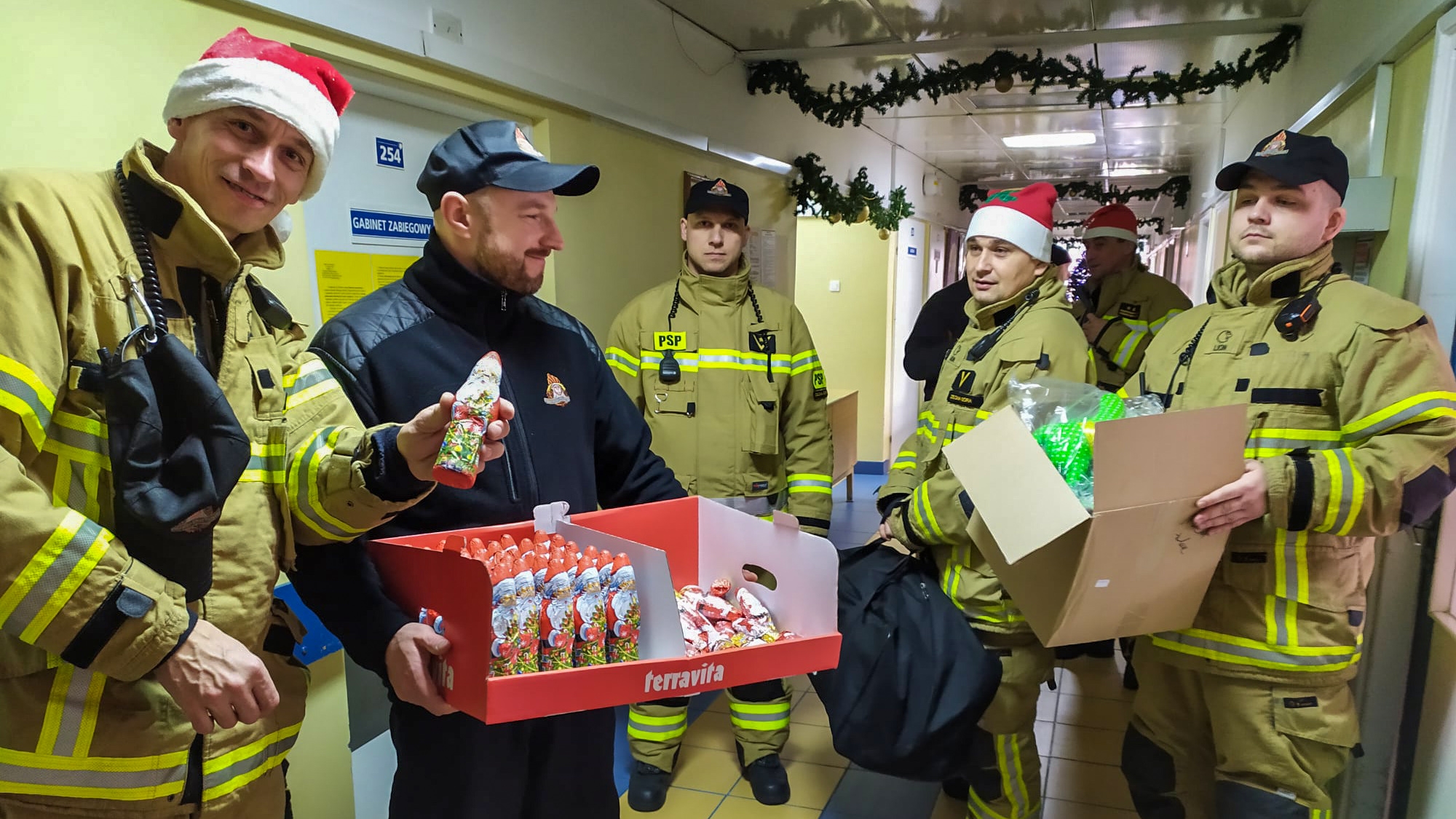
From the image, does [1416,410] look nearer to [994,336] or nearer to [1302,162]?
[1302,162]

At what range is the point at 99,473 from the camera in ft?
3.05

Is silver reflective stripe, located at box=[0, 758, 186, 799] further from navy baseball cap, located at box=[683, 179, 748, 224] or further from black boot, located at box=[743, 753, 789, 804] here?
navy baseball cap, located at box=[683, 179, 748, 224]

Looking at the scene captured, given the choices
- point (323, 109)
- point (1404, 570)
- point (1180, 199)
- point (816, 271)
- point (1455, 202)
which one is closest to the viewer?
point (323, 109)

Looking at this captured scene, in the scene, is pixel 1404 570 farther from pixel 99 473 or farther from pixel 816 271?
pixel 816 271

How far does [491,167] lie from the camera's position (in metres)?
1.36

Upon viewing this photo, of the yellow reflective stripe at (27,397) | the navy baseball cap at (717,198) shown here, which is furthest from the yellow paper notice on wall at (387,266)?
the yellow reflective stripe at (27,397)

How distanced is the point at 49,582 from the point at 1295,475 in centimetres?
192

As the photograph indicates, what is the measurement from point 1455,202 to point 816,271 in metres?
5.14

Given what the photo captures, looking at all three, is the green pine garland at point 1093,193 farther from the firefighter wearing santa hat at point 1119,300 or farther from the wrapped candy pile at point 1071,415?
the wrapped candy pile at point 1071,415

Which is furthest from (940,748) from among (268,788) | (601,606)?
(268,788)

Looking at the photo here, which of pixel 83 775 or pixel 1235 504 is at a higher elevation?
pixel 1235 504

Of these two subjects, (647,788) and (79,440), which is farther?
(647,788)

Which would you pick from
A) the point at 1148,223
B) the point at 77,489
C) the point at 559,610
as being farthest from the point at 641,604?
the point at 1148,223

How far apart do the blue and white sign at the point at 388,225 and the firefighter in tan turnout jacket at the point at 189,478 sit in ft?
3.71
